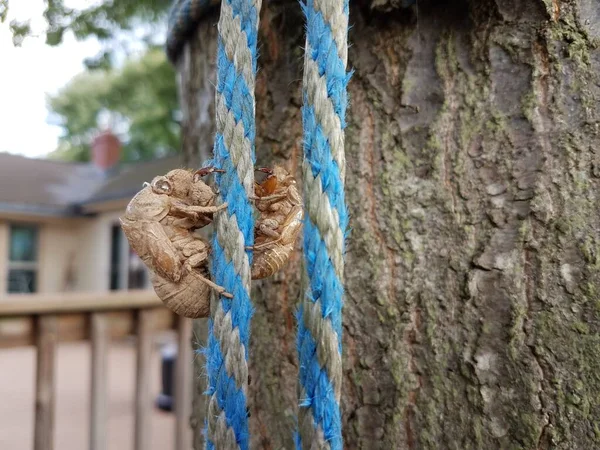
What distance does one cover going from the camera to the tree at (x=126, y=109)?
14750mm

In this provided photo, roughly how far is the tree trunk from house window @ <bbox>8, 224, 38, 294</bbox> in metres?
10.9

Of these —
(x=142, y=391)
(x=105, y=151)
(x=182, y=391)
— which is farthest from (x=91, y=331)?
(x=105, y=151)

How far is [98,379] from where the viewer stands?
2.04 metres

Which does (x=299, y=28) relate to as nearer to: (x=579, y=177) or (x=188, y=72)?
(x=188, y=72)

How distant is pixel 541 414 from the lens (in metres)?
0.87

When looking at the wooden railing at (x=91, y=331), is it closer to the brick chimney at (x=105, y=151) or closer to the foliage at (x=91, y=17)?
the foliage at (x=91, y=17)

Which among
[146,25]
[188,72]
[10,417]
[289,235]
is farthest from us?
[10,417]

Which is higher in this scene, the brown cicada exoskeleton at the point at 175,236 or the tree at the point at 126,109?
the tree at the point at 126,109

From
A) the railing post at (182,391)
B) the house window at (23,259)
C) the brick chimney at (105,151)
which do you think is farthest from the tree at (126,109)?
the railing post at (182,391)

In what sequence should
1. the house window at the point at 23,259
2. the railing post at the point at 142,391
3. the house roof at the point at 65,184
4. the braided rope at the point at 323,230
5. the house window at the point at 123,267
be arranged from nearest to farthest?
1. the braided rope at the point at 323,230
2. the railing post at the point at 142,391
3. the house roof at the point at 65,184
4. the house window at the point at 23,259
5. the house window at the point at 123,267

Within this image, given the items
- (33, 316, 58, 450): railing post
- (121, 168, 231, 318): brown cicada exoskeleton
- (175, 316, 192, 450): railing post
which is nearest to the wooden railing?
(33, 316, 58, 450): railing post

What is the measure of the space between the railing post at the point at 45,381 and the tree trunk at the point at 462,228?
101cm

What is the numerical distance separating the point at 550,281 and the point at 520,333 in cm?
10

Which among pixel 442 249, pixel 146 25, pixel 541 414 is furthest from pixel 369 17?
pixel 146 25
